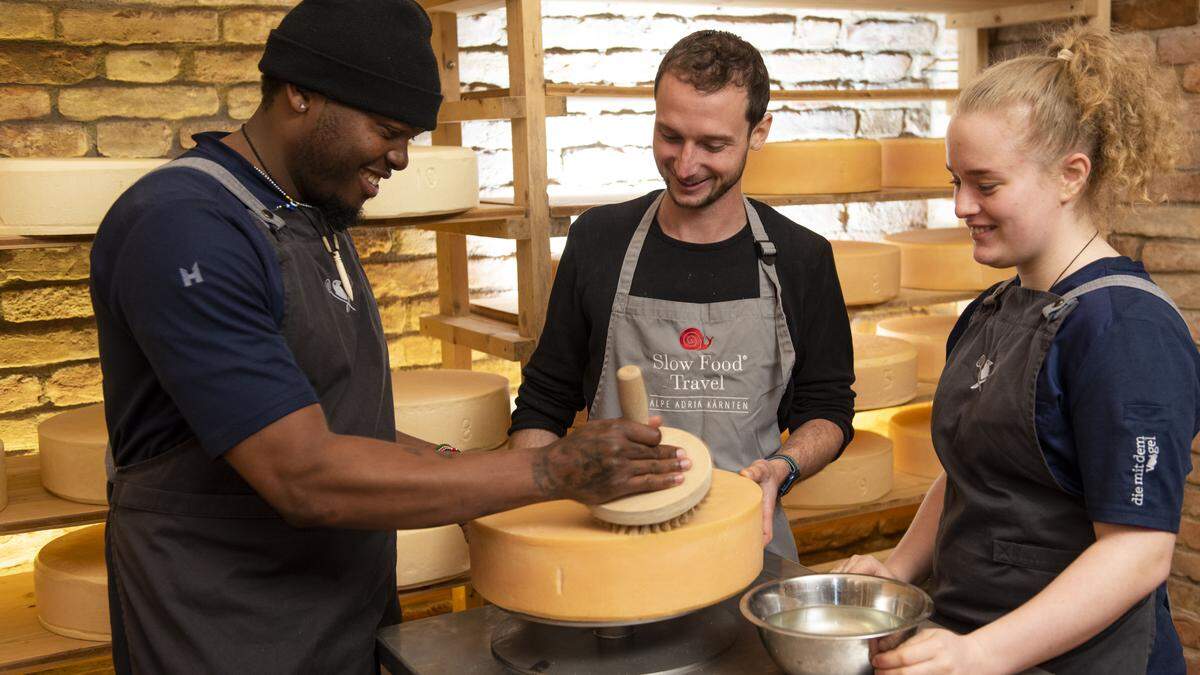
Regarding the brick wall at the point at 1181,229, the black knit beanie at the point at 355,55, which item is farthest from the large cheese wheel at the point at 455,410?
the brick wall at the point at 1181,229

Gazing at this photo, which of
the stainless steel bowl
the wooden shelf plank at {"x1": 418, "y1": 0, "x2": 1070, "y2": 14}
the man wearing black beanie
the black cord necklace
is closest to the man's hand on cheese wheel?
the man wearing black beanie

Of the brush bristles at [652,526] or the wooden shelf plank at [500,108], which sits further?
the wooden shelf plank at [500,108]

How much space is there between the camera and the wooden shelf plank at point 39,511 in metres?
2.44

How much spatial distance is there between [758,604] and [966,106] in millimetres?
717

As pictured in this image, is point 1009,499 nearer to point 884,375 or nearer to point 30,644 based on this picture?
point 884,375

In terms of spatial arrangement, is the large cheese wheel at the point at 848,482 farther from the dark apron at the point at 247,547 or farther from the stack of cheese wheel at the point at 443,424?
the dark apron at the point at 247,547

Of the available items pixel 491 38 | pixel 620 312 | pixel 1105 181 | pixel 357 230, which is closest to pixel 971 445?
pixel 1105 181

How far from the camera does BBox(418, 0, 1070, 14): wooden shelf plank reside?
3002 millimetres

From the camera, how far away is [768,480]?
195 centimetres

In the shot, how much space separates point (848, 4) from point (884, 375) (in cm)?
115

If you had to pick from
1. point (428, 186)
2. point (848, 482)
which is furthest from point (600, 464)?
point (848, 482)

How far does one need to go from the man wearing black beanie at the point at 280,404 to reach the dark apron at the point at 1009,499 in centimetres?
44

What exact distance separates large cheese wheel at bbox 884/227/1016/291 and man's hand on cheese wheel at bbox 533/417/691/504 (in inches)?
91.7

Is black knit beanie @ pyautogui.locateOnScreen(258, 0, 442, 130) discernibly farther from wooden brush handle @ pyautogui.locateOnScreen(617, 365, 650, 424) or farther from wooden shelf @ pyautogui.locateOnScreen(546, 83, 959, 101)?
wooden shelf @ pyautogui.locateOnScreen(546, 83, 959, 101)
